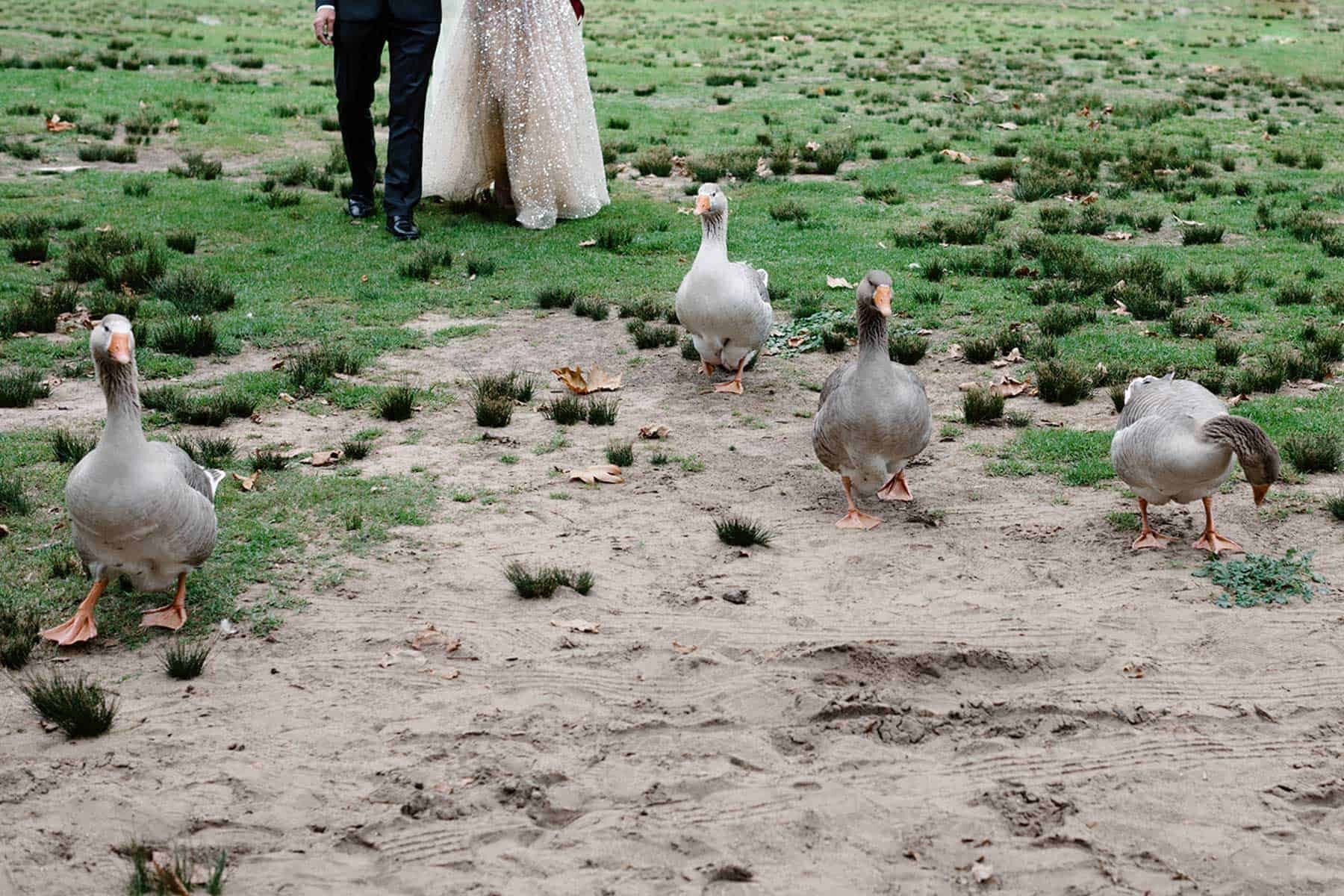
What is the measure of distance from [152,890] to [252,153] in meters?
11.2

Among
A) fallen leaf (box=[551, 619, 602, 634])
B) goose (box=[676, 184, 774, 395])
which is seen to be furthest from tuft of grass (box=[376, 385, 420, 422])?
fallen leaf (box=[551, 619, 602, 634])

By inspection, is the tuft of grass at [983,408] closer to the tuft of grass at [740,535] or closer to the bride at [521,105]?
the tuft of grass at [740,535]

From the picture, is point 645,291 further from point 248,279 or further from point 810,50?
point 810,50

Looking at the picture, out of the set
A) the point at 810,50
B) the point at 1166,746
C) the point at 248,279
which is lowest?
the point at 1166,746

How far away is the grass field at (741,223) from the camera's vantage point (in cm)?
759

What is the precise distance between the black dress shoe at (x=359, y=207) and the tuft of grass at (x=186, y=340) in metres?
3.35

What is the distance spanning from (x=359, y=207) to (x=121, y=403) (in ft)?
22.0

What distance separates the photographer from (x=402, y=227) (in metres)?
10.4

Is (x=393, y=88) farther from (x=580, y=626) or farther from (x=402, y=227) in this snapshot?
(x=580, y=626)

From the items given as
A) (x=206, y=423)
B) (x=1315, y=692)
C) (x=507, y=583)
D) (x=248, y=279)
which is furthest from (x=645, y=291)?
(x=1315, y=692)

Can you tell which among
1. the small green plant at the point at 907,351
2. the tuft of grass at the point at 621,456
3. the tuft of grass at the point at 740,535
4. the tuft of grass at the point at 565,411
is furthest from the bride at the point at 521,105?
the tuft of grass at the point at 740,535

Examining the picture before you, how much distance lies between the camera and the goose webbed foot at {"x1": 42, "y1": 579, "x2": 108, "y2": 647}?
455cm

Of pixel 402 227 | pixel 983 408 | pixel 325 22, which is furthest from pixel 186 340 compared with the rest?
pixel 983 408

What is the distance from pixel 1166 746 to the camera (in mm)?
4043
